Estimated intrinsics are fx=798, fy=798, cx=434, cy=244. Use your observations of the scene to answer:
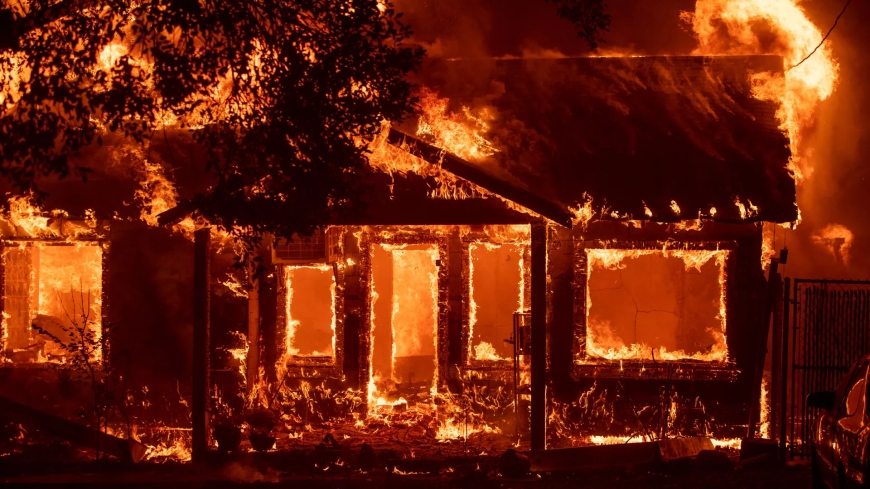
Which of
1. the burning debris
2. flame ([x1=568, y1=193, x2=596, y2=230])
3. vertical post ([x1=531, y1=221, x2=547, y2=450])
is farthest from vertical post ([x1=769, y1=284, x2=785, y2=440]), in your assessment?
vertical post ([x1=531, y1=221, x2=547, y2=450])

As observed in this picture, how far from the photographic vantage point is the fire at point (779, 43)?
46.3ft

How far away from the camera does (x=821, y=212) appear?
17.7 m

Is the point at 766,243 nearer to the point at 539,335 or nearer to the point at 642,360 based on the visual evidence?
the point at 642,360

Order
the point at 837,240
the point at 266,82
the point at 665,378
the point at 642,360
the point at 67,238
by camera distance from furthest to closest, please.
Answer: the point at 837,240, the point at 67,238, the point at 642,360, the point at 665,378, the point at 266,82

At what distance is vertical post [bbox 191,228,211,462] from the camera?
36.1 ft

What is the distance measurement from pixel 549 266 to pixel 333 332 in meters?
3.76

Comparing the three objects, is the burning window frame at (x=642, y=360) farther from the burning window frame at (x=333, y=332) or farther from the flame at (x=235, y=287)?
the flame at (x=235, y=287)

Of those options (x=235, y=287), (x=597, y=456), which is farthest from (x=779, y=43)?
(x=235, y=287)

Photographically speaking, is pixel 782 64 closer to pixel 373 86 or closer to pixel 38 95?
pixel 373 86

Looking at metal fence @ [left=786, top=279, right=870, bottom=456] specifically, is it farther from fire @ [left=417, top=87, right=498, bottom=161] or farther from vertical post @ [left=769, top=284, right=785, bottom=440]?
fire @ [left=417, top=87, right=498, bottom=161]

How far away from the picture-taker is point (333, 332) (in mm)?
13344

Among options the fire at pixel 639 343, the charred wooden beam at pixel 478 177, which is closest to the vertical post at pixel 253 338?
the charred wooden beam at pixel 478 177

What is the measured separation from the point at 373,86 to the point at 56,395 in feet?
26.4

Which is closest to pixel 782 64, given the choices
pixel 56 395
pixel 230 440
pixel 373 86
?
pixel 373 86
